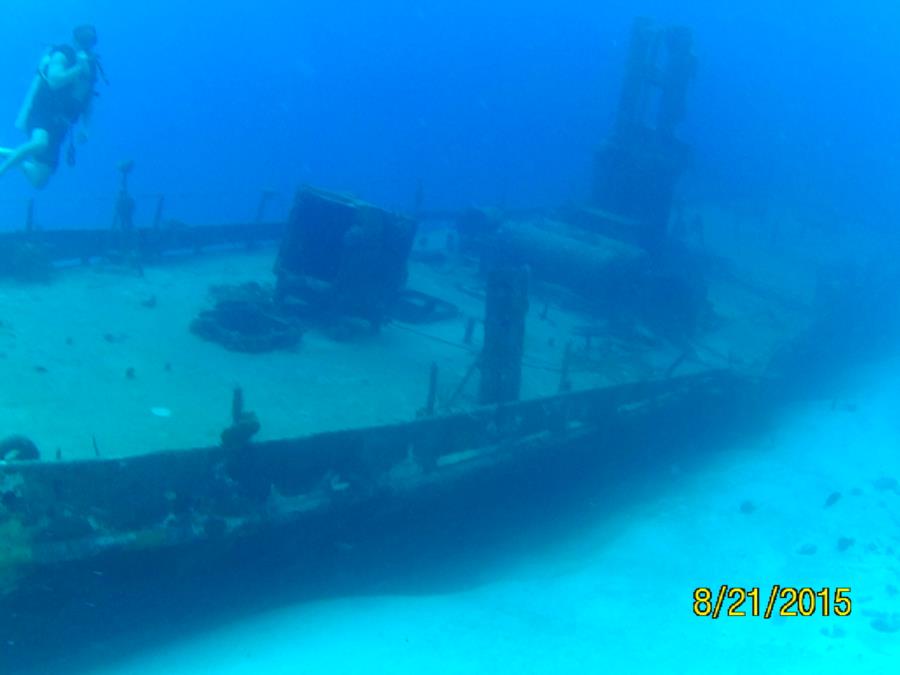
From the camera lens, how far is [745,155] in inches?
2682

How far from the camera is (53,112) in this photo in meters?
11.7

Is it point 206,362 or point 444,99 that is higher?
point 444,99

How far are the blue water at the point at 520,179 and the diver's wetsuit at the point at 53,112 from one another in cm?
796

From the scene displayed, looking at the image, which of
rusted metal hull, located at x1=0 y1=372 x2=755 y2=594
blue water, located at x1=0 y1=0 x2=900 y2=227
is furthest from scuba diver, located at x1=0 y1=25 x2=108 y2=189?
blue water, located at x1=0 y1=0 x2=900 y2=227

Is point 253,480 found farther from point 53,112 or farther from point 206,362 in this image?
point 53,112

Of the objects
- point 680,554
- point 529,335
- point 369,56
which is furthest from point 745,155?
point 369,56

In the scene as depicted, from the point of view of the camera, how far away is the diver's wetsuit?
37.9 feet

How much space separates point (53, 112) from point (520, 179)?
72.9 metres

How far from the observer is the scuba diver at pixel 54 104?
37.5 ft

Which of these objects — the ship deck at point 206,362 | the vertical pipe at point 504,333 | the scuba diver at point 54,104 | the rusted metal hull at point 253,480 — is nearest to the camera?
the rusted metal hull at point 253,480
